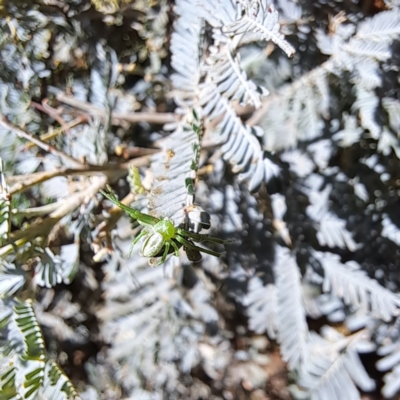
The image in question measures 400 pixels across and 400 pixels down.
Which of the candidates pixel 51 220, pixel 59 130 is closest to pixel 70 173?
pixel 51 220

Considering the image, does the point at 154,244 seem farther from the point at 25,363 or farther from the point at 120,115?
the point at 120,115

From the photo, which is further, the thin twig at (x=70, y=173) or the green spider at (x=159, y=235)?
the thin twig at (x=70, y=173)

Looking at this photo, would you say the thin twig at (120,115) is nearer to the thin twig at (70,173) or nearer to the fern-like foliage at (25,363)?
the thin twig at (70,173)

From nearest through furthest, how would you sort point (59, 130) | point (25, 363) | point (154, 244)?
point (154, 244)
point (25, 363)
point (59, 130)

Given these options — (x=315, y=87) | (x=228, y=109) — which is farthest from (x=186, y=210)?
(x=315, y=87)

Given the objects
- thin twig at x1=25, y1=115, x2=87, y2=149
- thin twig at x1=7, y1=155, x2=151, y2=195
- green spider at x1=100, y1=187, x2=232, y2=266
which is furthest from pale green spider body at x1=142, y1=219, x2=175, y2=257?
thin twig at x1=25, y1=115, x2=87, y2=149

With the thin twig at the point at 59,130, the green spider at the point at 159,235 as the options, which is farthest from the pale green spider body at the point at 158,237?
the thin twig at the point at 59,130

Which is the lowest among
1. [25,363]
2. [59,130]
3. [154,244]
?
[25,363]

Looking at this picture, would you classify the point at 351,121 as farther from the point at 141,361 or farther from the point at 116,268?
the point at 141,361
